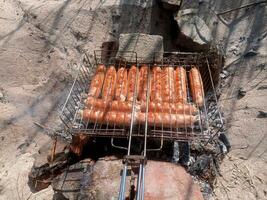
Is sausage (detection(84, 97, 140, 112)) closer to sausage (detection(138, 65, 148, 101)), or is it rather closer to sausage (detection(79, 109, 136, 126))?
sausage (detection(79, 109, 136, 126))

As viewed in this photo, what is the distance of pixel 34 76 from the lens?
18.5ft

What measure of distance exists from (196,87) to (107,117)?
1580 mm

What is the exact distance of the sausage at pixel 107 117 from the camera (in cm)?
436

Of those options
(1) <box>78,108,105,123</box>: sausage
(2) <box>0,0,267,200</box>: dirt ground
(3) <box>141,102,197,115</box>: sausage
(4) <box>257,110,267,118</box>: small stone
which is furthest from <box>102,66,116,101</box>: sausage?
(4) <box>257,110,267,118</box>: small stone

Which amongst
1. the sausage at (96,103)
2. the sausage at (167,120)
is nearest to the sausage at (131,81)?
the sausage at (96,103)

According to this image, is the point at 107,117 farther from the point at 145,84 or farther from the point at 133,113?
the point at 145,84

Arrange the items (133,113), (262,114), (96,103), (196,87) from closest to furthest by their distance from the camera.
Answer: (133,113) < (96,103) < (196,87) < (262,114)

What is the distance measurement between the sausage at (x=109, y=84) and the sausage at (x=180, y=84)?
1046 mm

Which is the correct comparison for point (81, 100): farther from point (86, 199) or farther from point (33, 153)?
point (86, 199)

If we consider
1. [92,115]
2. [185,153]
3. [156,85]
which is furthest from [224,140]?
[92,115]

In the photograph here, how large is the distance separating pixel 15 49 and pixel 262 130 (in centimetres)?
474

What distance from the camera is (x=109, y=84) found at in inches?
197

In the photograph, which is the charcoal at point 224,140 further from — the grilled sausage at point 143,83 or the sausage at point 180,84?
the grilled sausage at point 143,83

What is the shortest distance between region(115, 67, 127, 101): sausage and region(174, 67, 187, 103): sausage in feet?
2.79
